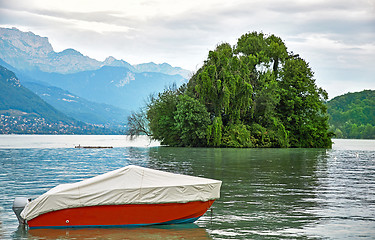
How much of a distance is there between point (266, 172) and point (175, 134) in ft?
146

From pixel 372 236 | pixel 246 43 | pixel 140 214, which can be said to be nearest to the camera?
pixel 372 236

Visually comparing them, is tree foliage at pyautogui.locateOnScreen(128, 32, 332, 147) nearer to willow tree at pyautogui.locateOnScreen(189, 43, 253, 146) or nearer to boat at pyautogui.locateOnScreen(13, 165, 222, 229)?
willow tree at pyautogui.locateOnScreen(189, 43, 253, 146)

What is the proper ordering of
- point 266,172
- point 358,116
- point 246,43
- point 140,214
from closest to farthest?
point 140,214
point 266,172
point 246,43
point 358,116

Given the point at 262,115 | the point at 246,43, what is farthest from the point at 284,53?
the point at 262,115

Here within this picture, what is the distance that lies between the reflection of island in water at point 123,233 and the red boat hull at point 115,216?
200mm

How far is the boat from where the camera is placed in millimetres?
14031

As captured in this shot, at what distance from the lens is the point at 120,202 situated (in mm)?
14109

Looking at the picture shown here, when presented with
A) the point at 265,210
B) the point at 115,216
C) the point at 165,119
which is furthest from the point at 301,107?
the point at 115,216

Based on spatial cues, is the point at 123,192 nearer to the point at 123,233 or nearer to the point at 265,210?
the point at 123,233

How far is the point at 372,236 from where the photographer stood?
1362 centimetres

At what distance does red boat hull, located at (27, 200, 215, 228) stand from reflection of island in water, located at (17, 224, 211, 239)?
0.20 m

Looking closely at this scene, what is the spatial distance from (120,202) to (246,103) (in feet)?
192

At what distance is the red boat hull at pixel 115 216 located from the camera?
14250 mm

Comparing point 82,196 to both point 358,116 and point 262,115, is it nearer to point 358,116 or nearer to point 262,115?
point 262,115
